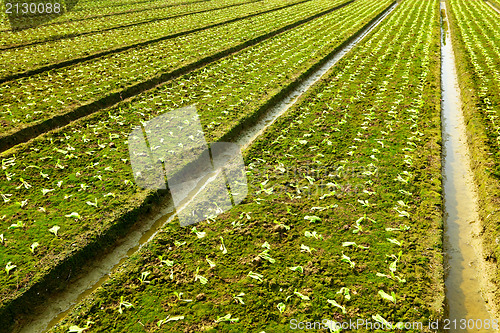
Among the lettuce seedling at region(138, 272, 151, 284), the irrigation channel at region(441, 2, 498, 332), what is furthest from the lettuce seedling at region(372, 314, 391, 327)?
the lettuce seedling at region(138, 272, 151, 284)

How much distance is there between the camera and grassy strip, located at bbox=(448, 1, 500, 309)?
18.2 ft

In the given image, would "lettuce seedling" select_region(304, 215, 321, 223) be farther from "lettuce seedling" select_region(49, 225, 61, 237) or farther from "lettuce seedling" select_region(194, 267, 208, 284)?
"lettuce seedling" select_region(49, 225, 61, 237)

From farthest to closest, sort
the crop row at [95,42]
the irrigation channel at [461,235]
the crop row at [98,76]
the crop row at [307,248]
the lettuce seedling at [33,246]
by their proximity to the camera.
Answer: the crop row at [95,42] < the crop row at [98,76] < the lettuce seedling at [33,246] < the irrigation channel at [461,235] < the crop row at [307,248]

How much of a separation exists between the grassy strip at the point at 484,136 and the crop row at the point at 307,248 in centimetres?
94

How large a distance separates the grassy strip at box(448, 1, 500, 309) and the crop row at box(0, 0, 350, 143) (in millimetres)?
11978

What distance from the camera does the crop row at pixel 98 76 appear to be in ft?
32.9

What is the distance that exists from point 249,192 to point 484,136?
701 cm

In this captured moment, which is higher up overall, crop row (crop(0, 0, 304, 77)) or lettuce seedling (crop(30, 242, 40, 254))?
crop row (crop(0, 0, 304, 77))

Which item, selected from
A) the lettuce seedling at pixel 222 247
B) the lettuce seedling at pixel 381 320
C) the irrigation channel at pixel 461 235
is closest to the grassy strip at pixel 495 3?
the irrigation channel at pixel 461 235

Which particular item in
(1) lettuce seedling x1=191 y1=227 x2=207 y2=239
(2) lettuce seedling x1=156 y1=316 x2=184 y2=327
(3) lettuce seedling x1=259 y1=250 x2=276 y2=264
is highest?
(1) lettuce seedling x1=191 y1=227 x2=207 y2=239

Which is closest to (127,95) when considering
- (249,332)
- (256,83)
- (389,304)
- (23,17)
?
(256,83)

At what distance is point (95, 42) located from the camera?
1784cm

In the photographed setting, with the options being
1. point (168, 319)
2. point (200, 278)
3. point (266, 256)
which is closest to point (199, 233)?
point (200, 278)

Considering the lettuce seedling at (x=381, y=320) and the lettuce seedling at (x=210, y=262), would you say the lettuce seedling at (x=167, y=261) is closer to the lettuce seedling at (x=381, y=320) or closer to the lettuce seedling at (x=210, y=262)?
the lettuce seedling at (x=210, y=262)
